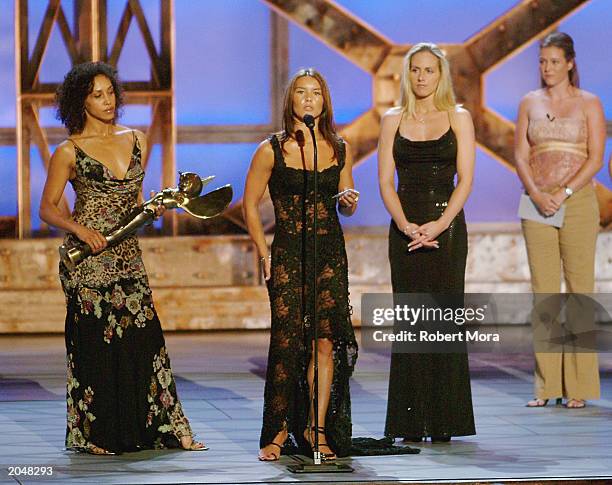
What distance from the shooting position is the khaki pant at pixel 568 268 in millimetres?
6684

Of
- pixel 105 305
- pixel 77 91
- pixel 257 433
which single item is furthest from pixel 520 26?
pixel 105 305

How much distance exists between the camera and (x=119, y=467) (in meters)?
5.07

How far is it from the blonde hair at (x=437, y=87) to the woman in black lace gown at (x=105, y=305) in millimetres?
1161

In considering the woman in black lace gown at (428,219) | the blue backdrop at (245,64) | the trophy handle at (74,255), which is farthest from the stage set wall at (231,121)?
the trophy handle at (74,255)

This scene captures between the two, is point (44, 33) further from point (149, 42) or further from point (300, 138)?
point (300, 138)

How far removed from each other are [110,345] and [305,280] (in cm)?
85

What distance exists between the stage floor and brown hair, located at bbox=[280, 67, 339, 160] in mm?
1235

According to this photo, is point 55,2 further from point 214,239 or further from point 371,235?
point 371,235

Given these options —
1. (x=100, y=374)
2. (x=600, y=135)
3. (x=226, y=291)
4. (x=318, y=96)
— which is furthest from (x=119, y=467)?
(x=226, y=291)

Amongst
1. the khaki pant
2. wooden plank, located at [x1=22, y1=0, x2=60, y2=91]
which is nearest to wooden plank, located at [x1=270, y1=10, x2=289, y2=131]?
wooden plank, located at [x1=22, y1=0, x2=60, y2=91]

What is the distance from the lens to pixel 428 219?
5695 millimetres

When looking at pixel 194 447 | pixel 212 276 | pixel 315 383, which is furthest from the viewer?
pixel 212 276

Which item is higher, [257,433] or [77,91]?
[77,91]

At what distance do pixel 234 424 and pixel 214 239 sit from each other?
419 centimetres
